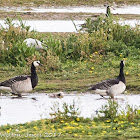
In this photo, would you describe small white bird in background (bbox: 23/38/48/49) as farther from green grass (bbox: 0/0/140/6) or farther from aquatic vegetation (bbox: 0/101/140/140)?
green grass (bbox: 0/0/140/6)

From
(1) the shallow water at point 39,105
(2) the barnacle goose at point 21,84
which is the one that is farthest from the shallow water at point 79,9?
(2) the barnacle goose at point 21,84

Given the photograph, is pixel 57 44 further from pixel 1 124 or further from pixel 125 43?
pixel 1 124

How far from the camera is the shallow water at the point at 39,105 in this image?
419 inches

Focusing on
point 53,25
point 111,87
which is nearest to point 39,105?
point 111,87

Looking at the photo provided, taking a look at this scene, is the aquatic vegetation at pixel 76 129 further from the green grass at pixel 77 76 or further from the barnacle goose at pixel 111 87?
the green grass at pixel 77 76

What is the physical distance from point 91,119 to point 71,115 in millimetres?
384

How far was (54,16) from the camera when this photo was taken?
2931cm

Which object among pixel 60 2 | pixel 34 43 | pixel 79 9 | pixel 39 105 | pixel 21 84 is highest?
pixel 60 2

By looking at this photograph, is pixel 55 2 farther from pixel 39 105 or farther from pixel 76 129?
pixel 76 129

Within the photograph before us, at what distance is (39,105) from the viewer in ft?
39.3

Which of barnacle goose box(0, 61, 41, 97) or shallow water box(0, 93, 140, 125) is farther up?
barnacle goose box(0, 61, 41, 97)

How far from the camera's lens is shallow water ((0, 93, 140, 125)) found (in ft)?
34.9

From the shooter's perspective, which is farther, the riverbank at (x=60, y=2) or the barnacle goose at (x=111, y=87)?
Result: the riverbank at (x=60, y=2)

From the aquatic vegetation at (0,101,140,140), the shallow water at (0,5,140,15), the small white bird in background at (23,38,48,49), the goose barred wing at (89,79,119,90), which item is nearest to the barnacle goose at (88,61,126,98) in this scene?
the goose barred wing at (89,79,119,90)
